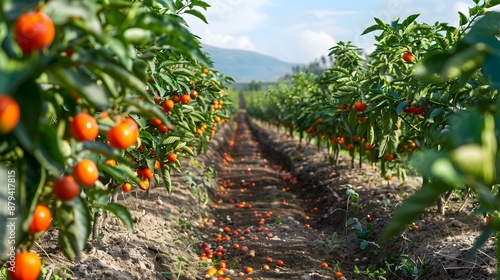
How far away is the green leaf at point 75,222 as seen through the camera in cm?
156

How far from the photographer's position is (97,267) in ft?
11.3

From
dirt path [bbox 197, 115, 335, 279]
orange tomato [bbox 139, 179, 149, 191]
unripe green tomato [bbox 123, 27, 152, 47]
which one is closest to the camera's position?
unripe green tomato [bbox 123, 27, 152, 47]

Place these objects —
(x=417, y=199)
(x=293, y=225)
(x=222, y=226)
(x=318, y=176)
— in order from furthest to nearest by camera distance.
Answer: (x=318, y=176) < (x=222, y=226) < (x=293, y=225) < (x=417, y=199)

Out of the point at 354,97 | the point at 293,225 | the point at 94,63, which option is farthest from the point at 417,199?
the point at 293,225

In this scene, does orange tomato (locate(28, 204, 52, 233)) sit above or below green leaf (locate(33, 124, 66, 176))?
below

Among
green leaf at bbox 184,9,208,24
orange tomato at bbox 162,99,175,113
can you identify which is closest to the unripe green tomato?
green leaf at bbox 184,9,208,24

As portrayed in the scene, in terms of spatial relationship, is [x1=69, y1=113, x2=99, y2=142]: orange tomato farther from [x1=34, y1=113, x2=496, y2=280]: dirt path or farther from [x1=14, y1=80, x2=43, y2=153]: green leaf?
[x1=34, y1=113, x2=496, y2=280]: dirt path

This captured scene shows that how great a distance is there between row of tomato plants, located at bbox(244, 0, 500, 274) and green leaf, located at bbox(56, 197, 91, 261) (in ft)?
3.37

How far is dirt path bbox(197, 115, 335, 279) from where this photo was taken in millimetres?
4781

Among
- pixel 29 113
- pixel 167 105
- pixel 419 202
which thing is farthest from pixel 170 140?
pixel 419 202

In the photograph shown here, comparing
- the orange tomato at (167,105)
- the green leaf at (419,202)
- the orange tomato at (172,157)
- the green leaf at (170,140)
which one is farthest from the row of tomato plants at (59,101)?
the orange tomato at (172,157)

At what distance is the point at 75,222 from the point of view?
1577 mm

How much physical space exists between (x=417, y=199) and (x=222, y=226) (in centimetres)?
567

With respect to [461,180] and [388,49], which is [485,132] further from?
[388,49]
